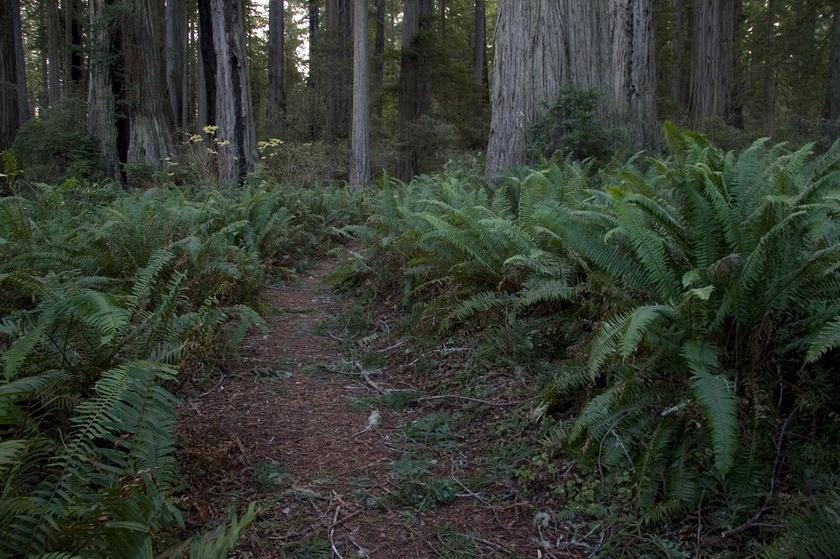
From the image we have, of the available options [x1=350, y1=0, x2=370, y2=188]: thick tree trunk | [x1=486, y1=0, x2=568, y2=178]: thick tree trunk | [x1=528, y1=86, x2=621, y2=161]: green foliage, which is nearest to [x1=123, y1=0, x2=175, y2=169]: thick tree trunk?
[x1=350, y1=0, x2=370, y2=188]: thick tree trunk

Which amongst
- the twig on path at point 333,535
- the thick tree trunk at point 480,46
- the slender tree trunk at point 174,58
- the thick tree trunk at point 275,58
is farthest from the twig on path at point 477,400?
the thick tree trunk at point 480,46

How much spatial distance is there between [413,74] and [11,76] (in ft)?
39.6

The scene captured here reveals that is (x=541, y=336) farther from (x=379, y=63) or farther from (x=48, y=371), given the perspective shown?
(x=379, y=63)

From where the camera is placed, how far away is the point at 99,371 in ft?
8.79

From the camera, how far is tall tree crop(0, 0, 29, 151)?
56.1 ft

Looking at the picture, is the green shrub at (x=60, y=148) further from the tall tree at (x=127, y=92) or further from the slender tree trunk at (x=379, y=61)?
the slender tree trunk at (x=379, y=61)

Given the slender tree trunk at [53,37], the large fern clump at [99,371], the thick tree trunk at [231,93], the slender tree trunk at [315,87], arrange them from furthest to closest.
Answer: the slender tree trunk at [53,37] < the slender tree trunk at [315,87] < the thick tree trunk at [231,93] < the large fern clump at [99,371]

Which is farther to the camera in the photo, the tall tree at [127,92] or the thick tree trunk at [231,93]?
the tall tree at [127,92]

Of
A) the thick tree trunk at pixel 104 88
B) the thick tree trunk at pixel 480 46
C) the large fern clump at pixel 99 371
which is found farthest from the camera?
the thick tree trunk at pixel 480 46

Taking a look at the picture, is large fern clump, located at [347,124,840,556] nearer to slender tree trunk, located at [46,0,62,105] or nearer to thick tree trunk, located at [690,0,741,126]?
thick tree trunk, located at [690,0,741,126]

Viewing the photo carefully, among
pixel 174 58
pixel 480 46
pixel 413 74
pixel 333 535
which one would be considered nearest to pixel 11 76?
pixel 174 58

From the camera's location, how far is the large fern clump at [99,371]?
1.72m

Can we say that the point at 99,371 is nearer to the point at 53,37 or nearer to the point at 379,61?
the point at 379,61

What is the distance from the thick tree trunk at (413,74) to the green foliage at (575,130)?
11.6 metres
